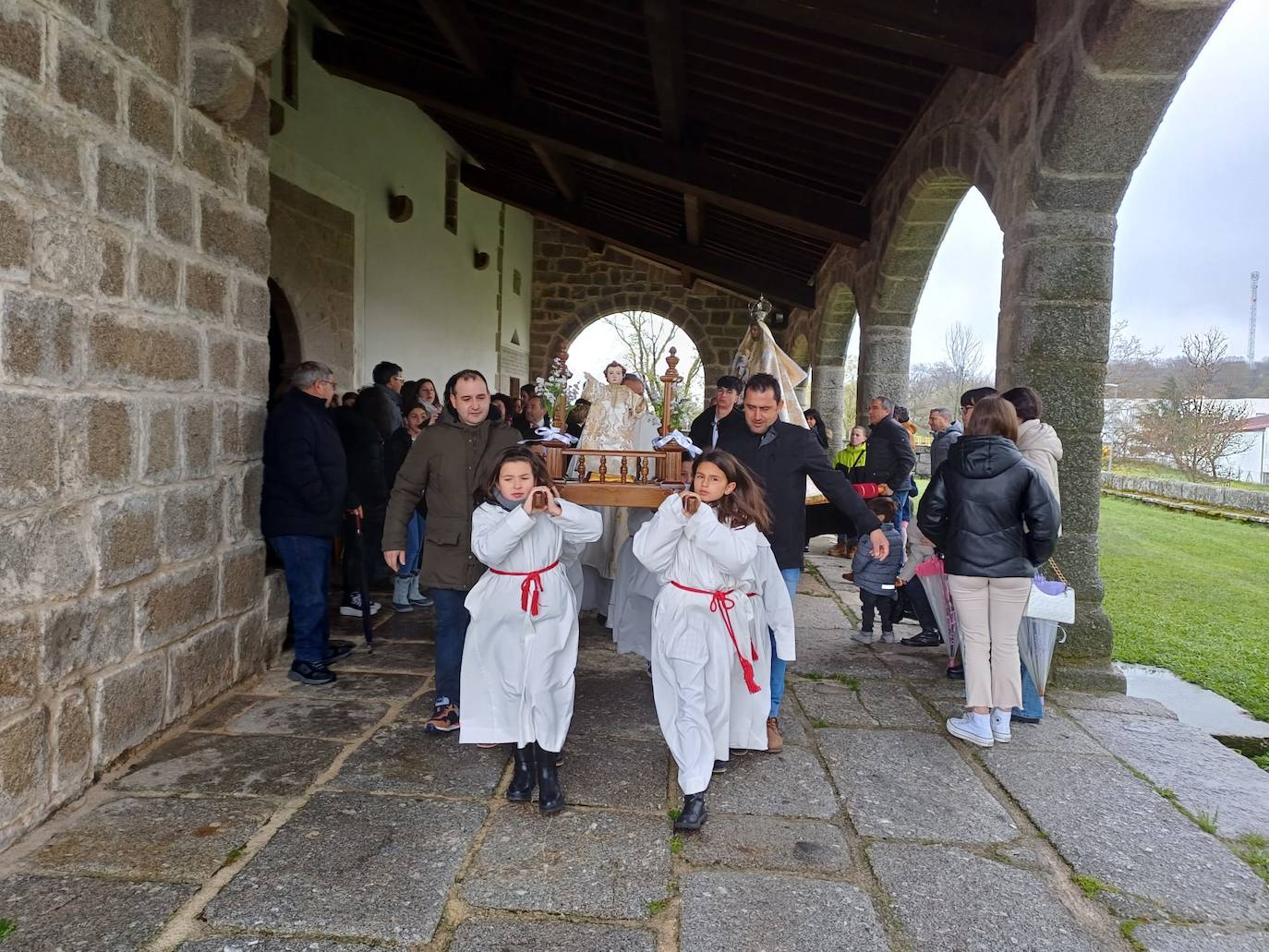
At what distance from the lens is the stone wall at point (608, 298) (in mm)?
14094

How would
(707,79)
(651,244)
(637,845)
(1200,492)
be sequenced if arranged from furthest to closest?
(1200,492)
(651,244)
(707,79)
(637,845)

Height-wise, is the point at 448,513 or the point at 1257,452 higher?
the point at 1257,452

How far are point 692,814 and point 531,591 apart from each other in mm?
844

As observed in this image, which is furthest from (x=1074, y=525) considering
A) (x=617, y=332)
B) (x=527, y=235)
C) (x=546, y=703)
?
(x=617, y=332)

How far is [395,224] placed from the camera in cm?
876

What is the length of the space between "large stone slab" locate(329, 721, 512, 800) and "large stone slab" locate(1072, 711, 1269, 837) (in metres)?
2.39

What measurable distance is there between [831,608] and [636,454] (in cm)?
274

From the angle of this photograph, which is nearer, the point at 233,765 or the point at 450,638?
the point at 233,765

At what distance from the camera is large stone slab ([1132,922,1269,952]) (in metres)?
1.97

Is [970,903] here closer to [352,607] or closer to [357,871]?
[357,871]

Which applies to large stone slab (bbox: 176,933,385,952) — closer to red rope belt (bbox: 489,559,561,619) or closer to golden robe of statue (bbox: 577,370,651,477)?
red rope belt (bbox: 489,559,561,619)

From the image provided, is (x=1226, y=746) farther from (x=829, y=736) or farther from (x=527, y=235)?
(x=527, y=235)

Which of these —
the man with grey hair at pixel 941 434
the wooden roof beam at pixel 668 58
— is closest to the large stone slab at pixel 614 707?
the man with grey hair at pixel 941 434

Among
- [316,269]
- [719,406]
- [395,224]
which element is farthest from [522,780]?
[395,224]
